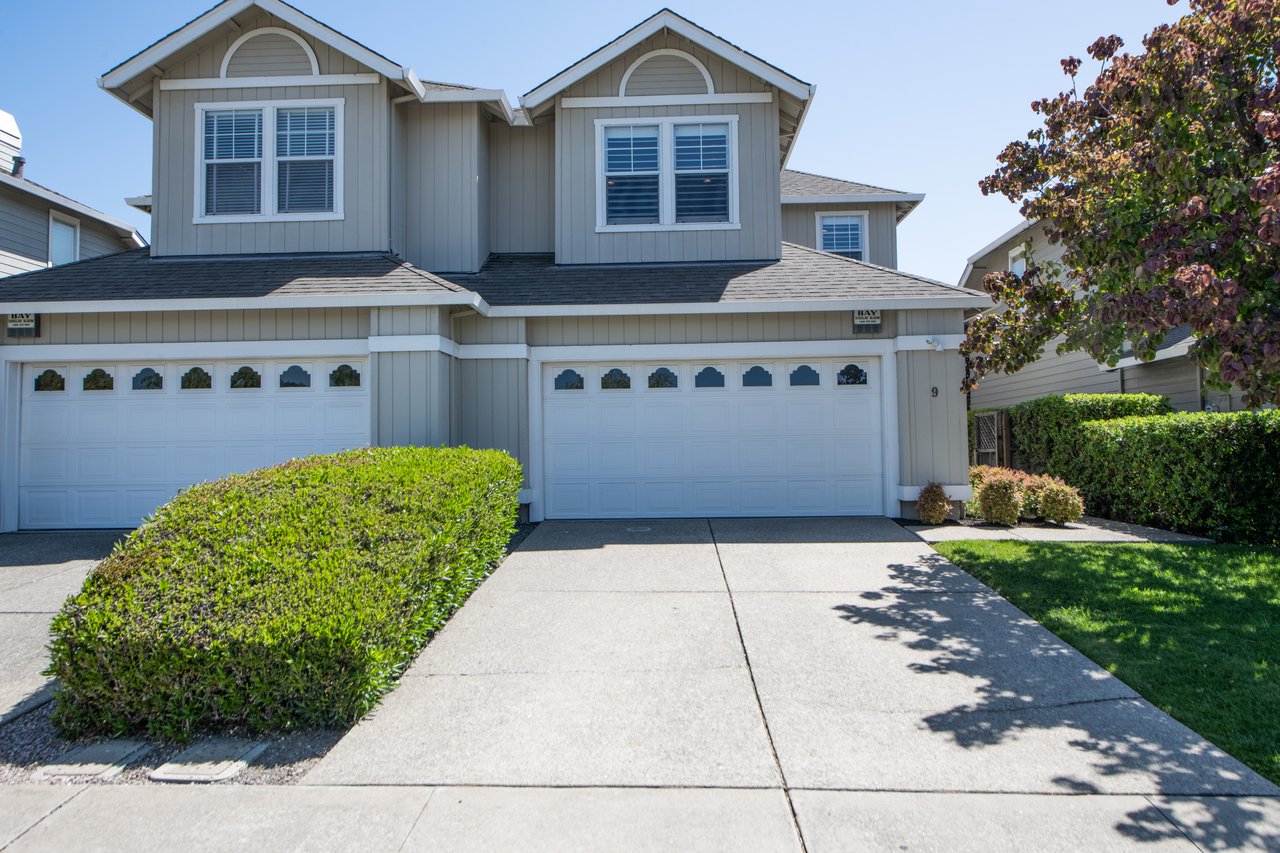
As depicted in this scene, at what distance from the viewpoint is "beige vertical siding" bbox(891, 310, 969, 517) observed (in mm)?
10594

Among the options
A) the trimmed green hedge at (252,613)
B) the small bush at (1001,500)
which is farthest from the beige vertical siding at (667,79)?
the trimmed green hedge at (252,613)

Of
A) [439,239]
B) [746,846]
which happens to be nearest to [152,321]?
[439,239]

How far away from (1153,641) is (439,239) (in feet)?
33.7

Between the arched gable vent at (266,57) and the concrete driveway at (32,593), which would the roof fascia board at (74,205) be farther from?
the concrete driveway at (32,593)

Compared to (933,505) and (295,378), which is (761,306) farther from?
(295,378)

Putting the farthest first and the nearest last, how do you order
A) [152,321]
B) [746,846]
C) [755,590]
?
[152,321], [755,590], [746,846]

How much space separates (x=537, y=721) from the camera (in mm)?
4355

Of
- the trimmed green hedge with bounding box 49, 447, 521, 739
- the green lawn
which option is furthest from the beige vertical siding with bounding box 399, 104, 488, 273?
the green lawn

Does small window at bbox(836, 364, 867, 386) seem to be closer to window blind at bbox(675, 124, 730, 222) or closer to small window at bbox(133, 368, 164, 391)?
window blind at bbox(675, 124, 730, 222)

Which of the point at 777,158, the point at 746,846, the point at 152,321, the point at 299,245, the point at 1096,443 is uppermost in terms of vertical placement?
the point at 777,158

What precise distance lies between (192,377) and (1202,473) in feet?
41.3

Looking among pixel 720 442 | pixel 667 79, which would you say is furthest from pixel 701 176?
pixel 720 442

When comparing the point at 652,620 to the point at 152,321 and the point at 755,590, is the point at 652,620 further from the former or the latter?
the point at 152,321

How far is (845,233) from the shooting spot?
1716 centimetres
